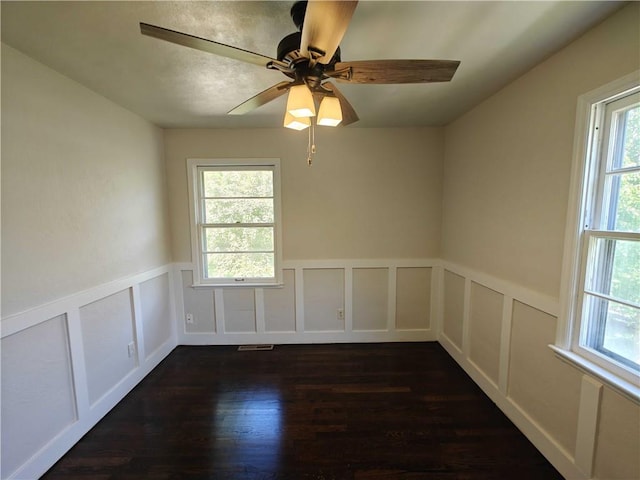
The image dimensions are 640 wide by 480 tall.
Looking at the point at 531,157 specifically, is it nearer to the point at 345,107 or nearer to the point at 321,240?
the point at 345,107

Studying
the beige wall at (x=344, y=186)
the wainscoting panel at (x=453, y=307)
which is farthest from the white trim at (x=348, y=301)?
the wainscoting panel at (x=453, y=307)

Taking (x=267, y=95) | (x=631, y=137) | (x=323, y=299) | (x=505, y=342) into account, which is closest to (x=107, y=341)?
(x=323, y=299)

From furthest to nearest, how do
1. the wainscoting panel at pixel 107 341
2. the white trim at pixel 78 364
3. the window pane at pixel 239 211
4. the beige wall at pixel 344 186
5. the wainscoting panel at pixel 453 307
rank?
the window pane at pixel 239 211, the beige wall at pixel 344 186, the wainscoting panel at pixel 453 307, the wainscoting panel at pixel 107 341, the white trim at pixel 78 364

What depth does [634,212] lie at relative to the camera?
1.17m

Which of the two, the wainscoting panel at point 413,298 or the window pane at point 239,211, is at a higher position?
the window pane at point 239,211

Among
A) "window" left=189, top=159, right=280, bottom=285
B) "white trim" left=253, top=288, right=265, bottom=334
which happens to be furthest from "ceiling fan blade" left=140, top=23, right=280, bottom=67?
"white trim" left=253, top=288, right=265, bottom=334

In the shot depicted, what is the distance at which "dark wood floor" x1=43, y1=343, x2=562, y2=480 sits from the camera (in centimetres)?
147

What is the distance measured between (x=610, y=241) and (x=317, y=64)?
Answer: 1.64 meters

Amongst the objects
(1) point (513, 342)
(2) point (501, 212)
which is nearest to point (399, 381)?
(1) point (513, 342)

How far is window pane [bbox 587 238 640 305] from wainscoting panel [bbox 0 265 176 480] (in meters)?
3.01

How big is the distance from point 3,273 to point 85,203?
0.62 metres

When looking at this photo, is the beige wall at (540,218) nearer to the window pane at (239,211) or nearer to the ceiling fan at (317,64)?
the ceiling fan at (317,64)

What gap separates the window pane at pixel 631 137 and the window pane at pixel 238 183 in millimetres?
2492

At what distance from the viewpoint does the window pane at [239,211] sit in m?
2.77
